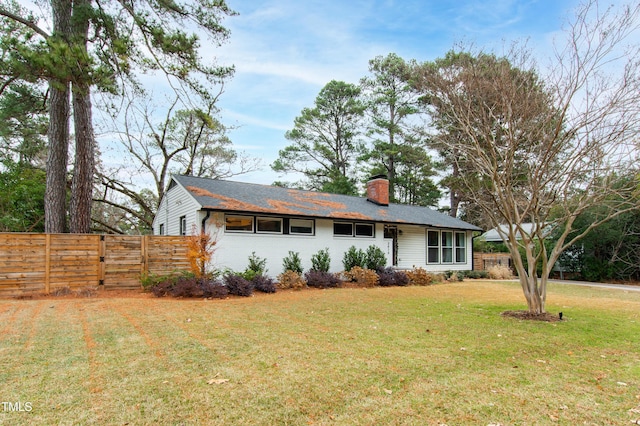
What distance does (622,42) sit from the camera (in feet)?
20.9

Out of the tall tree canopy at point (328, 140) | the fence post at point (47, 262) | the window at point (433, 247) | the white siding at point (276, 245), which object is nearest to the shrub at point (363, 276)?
the white siding at point (276, 245)

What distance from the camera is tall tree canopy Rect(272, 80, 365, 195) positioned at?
28.5 m

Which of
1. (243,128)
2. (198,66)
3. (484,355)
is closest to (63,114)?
(198,66)

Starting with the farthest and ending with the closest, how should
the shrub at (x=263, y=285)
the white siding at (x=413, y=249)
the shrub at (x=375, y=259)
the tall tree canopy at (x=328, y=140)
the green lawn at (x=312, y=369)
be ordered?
the tall tree canopy at (x=328, y=140), the white siding at (x=413, y=249), the shrub at (x=375, y=259), the shrub at (x=263, y=285), the green lawn at (x=312, y=369)

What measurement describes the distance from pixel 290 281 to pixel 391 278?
14.4ft

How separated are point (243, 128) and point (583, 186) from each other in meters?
19.6

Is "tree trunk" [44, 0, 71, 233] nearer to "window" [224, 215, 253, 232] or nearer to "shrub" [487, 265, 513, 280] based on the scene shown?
"window" [224, 215, 253, 232]

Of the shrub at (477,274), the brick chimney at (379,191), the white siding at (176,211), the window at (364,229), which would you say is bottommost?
the shrub at (477,274)

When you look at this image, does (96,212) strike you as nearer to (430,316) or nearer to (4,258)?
(4,258)

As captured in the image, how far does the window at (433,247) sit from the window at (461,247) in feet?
5.31

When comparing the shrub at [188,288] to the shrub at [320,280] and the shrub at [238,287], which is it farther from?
the shrub at [320,280]

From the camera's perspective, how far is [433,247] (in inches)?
733

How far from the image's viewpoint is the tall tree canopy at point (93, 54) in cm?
841

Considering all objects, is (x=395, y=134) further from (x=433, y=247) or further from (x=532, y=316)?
(x=532, y=316)
